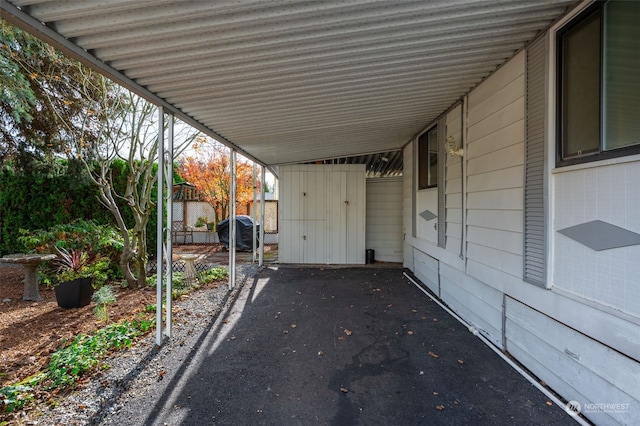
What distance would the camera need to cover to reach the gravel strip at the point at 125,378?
1943 millimetres

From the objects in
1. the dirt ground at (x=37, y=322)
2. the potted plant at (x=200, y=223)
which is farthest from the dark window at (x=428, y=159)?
the potted plant at (x=200, y=223)

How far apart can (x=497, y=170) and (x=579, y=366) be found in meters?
1.76

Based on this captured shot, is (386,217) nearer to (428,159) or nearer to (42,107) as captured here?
(428,159)

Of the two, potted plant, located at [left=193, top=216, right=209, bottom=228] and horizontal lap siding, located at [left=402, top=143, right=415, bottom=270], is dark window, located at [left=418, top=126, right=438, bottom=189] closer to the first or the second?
horizontal lap siding, located at [left=402, top=143, right=415, bottom=270]

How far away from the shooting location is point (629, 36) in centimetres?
168

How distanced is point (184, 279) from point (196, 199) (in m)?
7.27

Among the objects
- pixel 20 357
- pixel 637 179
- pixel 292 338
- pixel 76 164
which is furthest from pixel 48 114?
pixel 637 179

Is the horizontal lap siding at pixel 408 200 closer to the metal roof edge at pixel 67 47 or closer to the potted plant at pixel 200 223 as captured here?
the metal roof edge at pixel 67 47

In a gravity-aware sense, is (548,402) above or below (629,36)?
below

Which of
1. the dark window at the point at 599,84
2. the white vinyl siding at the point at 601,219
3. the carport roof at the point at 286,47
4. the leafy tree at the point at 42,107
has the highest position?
the leafy tree at the point at 42,107

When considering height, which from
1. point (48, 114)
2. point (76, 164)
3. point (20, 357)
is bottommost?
point (20, 357)

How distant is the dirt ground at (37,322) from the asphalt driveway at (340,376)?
132 cm

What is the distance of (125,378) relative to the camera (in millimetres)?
2383

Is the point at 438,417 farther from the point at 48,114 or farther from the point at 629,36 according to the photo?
the point at 48,114
